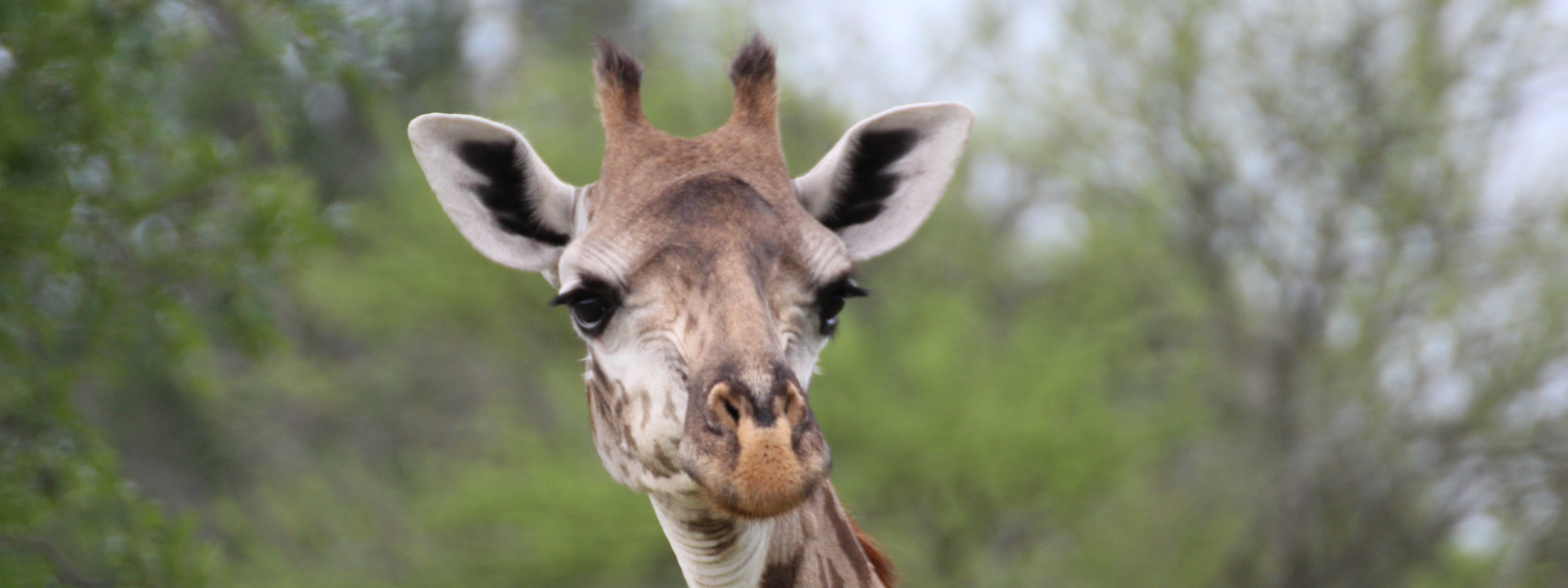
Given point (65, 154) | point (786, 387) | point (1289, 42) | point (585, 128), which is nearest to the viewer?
point (786, 387)

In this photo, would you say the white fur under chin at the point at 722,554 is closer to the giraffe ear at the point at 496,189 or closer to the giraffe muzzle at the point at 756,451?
the giraffe muzzle at the point at 756,451

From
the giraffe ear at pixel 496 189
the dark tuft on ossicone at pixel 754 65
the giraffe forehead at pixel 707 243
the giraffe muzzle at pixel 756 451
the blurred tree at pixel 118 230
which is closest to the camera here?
the giraffe muzzle at pixel 756 451

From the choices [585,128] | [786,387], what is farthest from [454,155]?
[585,128]

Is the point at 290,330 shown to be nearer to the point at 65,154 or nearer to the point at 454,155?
the point at 65,154

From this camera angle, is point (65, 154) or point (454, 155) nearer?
point (454, 155)

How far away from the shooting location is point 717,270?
392cm

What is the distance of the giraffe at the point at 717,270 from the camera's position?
3635 millimetres

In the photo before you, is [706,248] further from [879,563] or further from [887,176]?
[879,563]

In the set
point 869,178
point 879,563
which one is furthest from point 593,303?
point 879,563

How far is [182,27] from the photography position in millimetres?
5977

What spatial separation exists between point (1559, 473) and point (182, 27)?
16179 mm

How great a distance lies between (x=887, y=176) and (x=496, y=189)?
4.03ft

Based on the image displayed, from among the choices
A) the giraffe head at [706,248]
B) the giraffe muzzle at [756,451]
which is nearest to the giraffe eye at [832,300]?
the giraffe head at [706,248]

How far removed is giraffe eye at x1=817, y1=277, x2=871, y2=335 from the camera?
4176 millimetres
